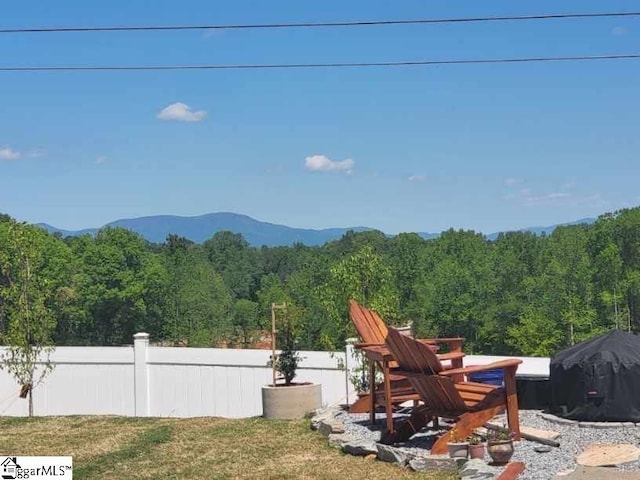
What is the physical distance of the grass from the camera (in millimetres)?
6559

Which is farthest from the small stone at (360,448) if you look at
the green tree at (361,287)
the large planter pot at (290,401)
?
the green tree at (361,287)

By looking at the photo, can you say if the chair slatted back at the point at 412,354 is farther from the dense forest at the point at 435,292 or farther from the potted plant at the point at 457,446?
the dense forest at the point at 435,292

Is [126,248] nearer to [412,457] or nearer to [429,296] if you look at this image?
[429,296]

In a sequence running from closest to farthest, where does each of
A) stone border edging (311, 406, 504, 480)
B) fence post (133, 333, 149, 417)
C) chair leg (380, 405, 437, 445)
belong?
1. stone border edging (311, 406, 504, 480)
2. chair leg (380, 405, 437, 445)
3. fence post (133, 333, 149, 417)

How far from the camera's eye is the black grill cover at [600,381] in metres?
7.51

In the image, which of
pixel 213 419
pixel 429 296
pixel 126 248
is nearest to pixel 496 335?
pixel 429 296

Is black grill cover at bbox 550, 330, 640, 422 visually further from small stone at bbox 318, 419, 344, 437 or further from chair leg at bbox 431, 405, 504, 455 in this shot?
small stone at bbox 318, 419, 344, 437

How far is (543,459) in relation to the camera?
6.16 m

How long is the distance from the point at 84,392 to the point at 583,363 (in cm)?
977

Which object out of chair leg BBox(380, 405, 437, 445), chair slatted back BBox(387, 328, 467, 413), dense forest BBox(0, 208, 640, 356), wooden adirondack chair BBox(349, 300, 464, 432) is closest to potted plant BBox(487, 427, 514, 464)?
chair slatted back BBox(387, 328, 467, 413)

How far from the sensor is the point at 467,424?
6590 mm

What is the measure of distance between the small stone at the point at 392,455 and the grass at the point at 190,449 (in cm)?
8

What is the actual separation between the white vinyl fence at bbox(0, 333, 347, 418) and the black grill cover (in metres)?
6.15

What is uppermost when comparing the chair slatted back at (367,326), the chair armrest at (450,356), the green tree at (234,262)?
the green tree at (234,262)
